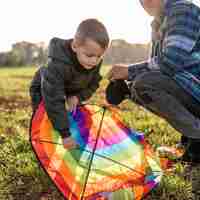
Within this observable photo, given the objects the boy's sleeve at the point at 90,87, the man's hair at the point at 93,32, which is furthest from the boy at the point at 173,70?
the man's hair at the point at 93,32

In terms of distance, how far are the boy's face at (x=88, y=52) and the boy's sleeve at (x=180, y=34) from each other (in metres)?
0.48

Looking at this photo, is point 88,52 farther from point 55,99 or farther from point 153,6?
point 153,6

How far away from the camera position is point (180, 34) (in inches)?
126

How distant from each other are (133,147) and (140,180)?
402 mm

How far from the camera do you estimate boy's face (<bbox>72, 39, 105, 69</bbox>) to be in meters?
3.12

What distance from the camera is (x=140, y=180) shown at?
11.0 feet

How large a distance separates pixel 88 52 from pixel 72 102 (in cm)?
56

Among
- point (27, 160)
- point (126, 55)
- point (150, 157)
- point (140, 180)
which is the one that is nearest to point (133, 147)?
point (150, 157)

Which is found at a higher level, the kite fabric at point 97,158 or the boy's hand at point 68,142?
the boy's hand at point 68,142

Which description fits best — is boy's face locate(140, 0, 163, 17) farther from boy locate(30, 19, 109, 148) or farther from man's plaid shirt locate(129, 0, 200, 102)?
boy locate(30, 19, 109, 148)

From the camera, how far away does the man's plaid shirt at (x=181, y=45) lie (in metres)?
3.21

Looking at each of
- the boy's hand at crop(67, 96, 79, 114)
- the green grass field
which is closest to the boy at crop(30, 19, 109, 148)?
the boy's hand at crop(67, 96, 79, 114)

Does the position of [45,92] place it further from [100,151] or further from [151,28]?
[151,28]

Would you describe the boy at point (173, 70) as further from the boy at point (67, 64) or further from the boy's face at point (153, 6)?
the boy at point (67, 64)
